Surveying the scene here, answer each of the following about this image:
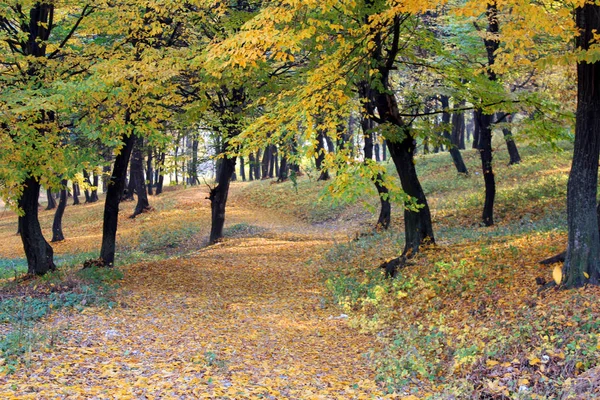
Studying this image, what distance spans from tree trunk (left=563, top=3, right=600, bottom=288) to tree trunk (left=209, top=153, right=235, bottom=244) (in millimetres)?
12035

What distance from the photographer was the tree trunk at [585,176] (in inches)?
298

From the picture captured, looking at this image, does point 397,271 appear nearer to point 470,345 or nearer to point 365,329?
point 365,329

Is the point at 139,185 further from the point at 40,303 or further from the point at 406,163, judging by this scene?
the point at 406,163

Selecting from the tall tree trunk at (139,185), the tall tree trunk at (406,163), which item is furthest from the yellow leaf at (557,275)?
the tall tree trunk at (139,185)

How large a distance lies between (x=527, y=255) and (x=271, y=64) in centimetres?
830

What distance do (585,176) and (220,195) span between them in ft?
44.9

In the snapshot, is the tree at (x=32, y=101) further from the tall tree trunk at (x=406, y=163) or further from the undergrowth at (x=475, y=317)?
the undergrowth at (x=475, y=317)

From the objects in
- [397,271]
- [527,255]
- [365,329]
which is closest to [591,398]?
[365,329]

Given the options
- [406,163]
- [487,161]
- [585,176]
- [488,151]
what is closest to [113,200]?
[406,163]

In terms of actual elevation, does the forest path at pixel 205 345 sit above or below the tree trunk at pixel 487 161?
below

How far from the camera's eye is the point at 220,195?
19375mm

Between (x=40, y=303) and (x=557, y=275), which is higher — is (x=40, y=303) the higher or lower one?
the lower one

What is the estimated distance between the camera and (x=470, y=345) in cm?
679

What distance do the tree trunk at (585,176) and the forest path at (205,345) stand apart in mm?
3435
